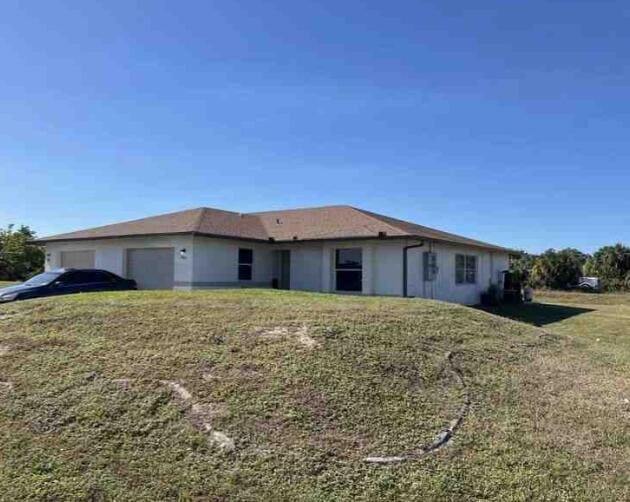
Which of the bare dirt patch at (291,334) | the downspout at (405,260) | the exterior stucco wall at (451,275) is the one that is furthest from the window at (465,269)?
the bare dirt patch at (291,334)

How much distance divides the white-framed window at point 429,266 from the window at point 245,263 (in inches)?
270

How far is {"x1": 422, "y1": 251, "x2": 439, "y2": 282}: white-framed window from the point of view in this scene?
802 inches

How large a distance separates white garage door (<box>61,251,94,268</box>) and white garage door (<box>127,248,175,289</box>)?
2.47 metres

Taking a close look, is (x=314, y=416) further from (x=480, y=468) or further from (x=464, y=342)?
(x=464, y=342)

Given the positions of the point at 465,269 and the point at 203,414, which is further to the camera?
the point at 465,269

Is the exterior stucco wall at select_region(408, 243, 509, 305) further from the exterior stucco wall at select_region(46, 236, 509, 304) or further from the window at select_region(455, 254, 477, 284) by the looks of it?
the window at select_region(455, 254, 477, 284)

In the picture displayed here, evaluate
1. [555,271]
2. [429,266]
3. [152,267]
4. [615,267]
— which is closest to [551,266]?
[555,271]

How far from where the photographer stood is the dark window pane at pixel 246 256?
22.0 m

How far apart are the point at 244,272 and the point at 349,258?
4312 mm

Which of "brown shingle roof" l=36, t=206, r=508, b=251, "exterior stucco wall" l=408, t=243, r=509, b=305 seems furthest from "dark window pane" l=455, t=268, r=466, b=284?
"brown shingle roof" l=36, t=206, r=508, b=251

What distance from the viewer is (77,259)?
24188 millimetres

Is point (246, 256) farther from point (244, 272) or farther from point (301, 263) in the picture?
point (301, 263)

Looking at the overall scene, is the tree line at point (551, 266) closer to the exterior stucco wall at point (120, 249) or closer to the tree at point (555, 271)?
the tree at point (555, 271)

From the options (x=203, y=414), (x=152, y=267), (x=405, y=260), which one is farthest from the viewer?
(x=152, y=267)
